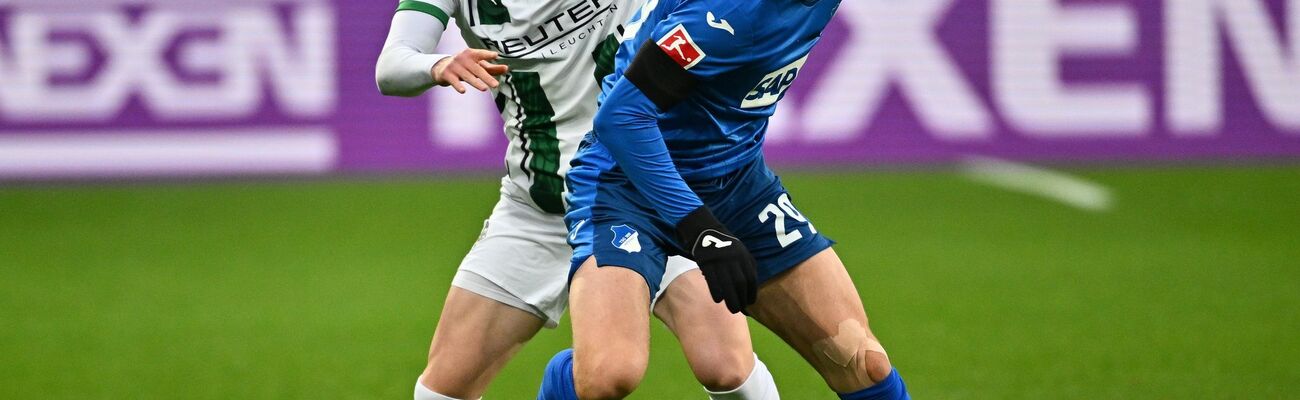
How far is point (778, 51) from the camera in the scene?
421 cm

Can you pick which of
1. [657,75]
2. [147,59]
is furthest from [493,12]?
[147,59]

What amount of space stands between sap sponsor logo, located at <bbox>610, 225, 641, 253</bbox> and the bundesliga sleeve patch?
0.46 metres

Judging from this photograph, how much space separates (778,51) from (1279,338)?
3.62 meters

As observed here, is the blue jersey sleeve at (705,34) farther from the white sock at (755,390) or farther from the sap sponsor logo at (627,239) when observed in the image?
the white sock at (755,390)

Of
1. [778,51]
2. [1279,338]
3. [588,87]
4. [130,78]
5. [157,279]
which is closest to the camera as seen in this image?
[778,51]

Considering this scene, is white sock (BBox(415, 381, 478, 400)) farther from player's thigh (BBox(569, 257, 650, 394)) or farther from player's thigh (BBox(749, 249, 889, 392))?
player's thigh (BBox(749, 249, 889, 392))

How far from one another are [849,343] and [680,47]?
0.83m

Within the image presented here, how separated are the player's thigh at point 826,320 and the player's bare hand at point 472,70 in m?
0.86

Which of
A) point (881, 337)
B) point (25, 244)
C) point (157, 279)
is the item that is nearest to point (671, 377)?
point (881, 337)

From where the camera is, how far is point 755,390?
457 cm

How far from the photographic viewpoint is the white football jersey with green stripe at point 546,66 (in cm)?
481

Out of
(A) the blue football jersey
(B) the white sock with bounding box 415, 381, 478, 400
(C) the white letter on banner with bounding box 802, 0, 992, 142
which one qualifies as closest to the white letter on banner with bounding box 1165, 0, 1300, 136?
(C) the white letter on banner with bounding box 802, 0, 992, 142

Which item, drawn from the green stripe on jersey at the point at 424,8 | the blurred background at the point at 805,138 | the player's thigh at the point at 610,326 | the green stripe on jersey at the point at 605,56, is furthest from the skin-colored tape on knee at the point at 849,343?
the blurred background at the point at 805,138

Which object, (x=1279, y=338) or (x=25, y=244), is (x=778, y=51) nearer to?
(x=1279, y=338)
